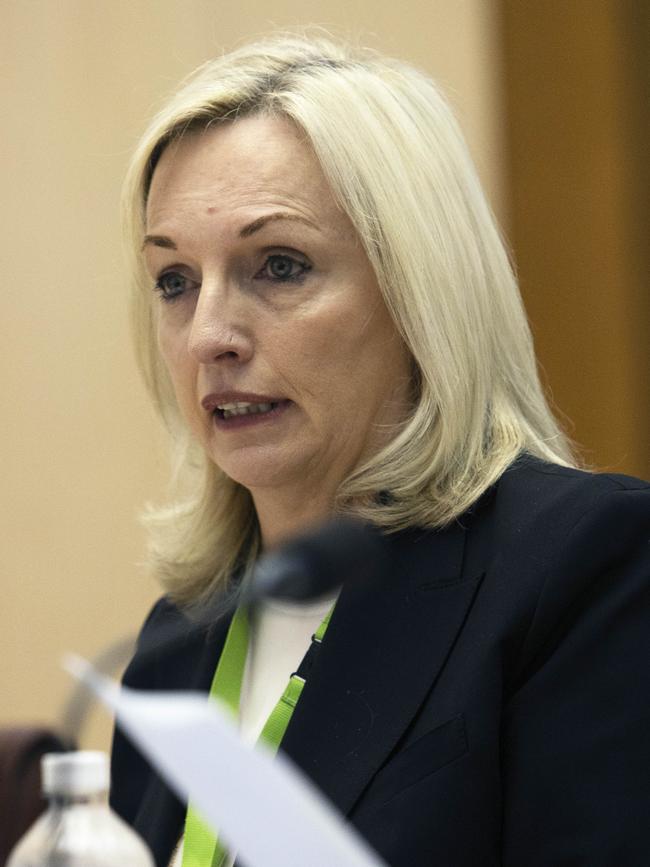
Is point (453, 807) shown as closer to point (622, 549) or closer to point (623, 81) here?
point (622, 549)

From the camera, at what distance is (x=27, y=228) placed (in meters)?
3.07

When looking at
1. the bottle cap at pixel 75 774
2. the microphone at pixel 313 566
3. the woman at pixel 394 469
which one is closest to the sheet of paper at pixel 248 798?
the microphone at pixel 313 566

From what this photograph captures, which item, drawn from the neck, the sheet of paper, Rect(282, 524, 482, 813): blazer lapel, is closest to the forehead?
the neck

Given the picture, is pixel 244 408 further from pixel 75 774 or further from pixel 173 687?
pixel 75 774

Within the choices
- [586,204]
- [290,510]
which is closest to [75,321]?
[586,204]

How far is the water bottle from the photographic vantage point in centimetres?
86

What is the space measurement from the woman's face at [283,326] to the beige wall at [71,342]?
1.50 metres

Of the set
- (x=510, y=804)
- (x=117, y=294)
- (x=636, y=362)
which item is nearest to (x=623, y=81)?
(x=636, y=362)

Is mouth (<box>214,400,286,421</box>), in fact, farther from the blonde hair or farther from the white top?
the white top

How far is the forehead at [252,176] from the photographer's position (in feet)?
5.09

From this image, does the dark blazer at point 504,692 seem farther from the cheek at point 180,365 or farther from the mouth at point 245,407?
the cheek at point 180,365

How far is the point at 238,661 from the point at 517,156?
58.3 inches

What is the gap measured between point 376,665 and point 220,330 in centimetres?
45

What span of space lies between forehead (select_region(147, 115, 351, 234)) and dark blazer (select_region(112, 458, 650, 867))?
1.43 ft
